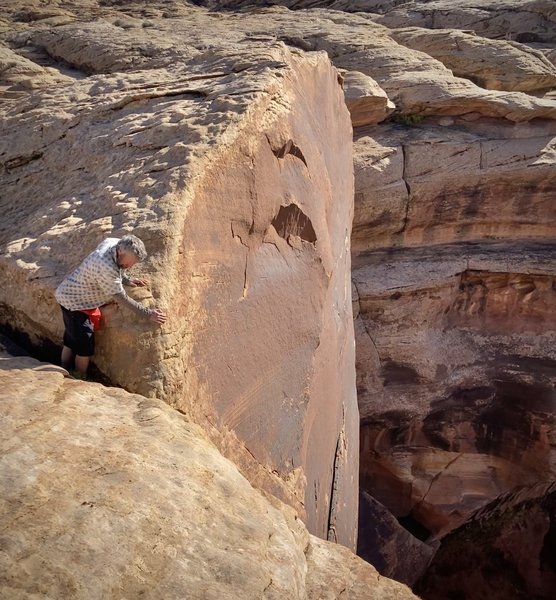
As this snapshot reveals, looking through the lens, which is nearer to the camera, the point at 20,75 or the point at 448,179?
the point at 20,75

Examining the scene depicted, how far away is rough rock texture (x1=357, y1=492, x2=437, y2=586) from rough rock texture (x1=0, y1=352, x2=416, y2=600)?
5522 millimetres

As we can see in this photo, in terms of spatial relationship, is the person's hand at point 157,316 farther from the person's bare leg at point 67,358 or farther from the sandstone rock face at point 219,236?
the person's bare leg at point 67,358

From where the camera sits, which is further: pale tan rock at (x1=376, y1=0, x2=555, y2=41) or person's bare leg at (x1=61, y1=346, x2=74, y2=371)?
pale tan rock at (x1=376, y1=0, x2=555, y2=41)

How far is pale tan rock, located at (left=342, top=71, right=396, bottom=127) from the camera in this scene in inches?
300

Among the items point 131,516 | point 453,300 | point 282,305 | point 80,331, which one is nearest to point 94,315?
point 80,331

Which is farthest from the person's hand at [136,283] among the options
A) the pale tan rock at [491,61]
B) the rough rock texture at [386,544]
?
the pale tan rock at [491,61]

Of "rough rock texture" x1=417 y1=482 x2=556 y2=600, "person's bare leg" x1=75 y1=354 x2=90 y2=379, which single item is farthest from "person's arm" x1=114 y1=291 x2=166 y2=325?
"rough rock texture" x1=417 y1=482 x2=556 y2=600

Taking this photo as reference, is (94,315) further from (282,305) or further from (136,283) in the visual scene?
(282,305)

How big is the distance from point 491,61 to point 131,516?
932cm

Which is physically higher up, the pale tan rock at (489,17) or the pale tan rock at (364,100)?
the pale tan rock at (489,17)

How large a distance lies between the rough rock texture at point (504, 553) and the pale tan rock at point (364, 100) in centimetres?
670

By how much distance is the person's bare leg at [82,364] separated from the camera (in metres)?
2.73

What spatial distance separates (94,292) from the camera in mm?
2686

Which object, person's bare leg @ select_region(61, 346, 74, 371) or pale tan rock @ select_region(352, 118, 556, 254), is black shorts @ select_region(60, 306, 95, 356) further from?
pale tan rock @ select_region(352, 118, 556, 254)
